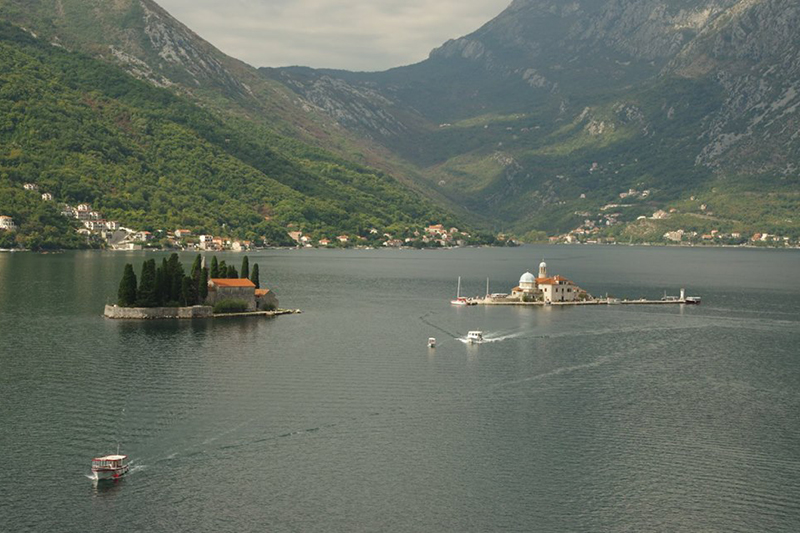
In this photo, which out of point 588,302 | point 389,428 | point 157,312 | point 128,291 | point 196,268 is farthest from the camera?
point 588,302

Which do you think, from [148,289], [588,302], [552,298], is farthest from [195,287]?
[588,302]

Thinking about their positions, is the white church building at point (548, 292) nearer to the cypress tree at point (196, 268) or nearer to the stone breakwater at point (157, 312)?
the cypress tree at point (196, 268)

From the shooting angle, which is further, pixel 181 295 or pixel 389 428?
pixel 181 295

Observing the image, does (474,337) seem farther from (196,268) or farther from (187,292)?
(196,268)

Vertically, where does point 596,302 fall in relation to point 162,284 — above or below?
below

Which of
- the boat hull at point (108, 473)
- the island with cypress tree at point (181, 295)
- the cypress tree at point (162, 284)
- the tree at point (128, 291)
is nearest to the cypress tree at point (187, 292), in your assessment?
the island with cypress tree at point (181, 295)

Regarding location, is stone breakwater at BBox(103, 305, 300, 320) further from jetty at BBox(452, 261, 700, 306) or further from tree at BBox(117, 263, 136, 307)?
jetty at BBox(452, 261, 700, 306)

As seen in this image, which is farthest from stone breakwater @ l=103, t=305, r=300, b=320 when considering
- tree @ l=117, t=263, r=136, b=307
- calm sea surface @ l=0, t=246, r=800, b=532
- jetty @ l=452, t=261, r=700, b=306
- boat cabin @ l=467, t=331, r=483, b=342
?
jetty @ l=452, t=261, r=700, b=306
